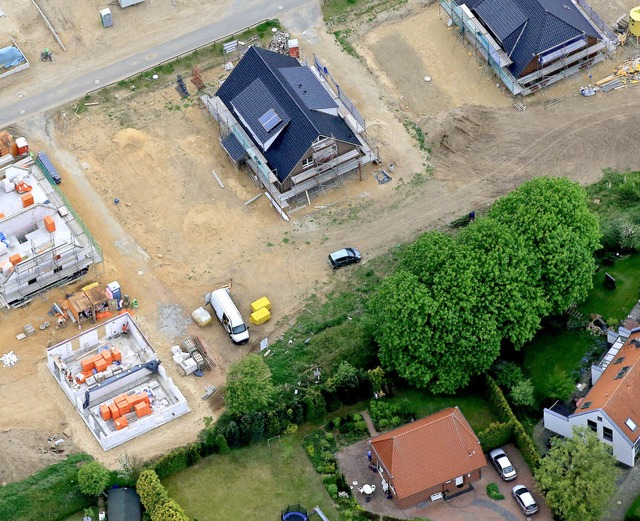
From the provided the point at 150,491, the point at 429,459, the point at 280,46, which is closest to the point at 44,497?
the point at 150,491

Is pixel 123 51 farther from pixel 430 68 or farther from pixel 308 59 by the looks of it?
pixel 430 68

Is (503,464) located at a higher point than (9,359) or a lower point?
lower

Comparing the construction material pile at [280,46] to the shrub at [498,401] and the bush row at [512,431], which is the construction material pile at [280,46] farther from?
the bush row at [512,431]

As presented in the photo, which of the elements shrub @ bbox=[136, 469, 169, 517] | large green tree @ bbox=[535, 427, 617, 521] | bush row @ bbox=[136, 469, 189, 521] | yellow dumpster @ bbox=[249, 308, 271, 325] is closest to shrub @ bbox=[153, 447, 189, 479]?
bush row @ bbox=[136, 469, 189, 521]

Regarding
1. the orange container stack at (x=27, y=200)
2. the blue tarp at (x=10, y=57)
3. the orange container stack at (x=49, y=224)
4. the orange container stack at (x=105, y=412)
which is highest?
the blue tarp at (x=10, y=57)

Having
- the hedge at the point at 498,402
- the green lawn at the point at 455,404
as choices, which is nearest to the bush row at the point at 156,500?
the green lawn at the point at 455,404

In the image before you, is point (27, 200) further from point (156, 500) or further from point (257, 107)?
point (156, 500)

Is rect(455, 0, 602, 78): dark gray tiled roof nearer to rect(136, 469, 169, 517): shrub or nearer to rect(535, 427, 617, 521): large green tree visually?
rect(535, 427, 617, 521): large green tree
